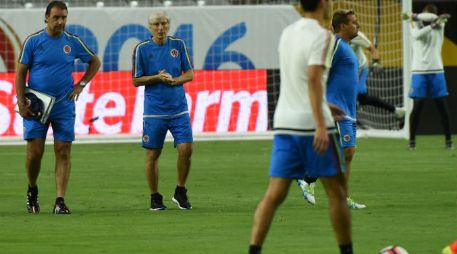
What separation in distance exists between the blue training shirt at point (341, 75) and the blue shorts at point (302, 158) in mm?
3101

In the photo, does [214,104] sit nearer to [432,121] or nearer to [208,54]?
[208,54]

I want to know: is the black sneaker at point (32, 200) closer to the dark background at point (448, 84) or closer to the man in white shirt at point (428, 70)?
the man in white shirt at point (428, 70)

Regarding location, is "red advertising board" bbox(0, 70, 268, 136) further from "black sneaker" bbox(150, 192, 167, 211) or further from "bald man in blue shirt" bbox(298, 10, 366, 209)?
"bald man in blue shirt" bbox(298, 10, 366, 209)

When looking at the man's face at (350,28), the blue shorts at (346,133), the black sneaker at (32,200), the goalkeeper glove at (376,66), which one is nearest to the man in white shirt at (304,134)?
the man's face at (350,28)

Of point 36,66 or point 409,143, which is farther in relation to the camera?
point 409,143

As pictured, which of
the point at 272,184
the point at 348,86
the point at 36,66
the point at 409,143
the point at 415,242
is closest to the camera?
the point at 272,184

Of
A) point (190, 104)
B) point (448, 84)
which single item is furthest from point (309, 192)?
point (448, 84)

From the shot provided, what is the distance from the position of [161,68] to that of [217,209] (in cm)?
164

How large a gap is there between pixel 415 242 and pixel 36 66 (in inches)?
191

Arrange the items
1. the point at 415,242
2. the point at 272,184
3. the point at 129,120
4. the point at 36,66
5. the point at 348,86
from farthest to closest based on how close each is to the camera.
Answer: the point at 129,120, the point at 36,66, the point at 348,86, the point at 415,242, the point at 272,184

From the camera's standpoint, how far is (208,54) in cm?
2822

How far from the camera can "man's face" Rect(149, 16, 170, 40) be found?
1498 centimetres

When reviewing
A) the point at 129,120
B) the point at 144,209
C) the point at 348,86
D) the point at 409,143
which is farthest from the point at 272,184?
the point at 129,120

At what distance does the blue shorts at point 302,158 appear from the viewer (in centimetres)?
1014
